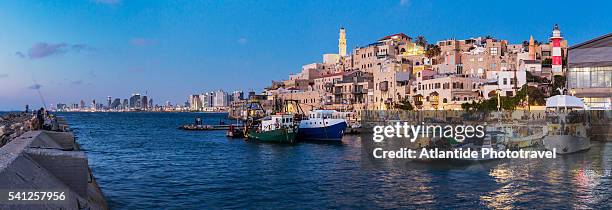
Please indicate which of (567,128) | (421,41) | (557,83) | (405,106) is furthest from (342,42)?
(567,128)

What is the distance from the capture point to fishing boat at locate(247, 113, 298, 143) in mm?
61344

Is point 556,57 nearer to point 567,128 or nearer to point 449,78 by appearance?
point 449,78

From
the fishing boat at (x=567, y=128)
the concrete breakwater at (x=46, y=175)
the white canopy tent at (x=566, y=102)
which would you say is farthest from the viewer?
the white canopy tent at (x=566, y=102)

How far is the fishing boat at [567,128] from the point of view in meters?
45.4

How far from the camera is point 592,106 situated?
202 ft

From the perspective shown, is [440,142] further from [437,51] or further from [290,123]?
[437,51]

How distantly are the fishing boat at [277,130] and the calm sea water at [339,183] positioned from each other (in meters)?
15.7

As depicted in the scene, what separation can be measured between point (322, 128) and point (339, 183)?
117 feet

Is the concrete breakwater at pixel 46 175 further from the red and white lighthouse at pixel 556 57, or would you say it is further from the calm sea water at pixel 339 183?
the red and white lighthouse at pixel 556 57

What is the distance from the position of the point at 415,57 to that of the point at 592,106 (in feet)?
181

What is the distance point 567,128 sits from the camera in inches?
1991

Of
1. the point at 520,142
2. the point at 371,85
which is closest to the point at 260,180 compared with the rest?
the point at 520,142

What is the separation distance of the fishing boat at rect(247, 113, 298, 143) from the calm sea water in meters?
15.7

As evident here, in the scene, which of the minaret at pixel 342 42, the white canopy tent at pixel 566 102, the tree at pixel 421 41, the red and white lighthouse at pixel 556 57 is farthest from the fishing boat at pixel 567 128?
the minaret at pixel 342 42
